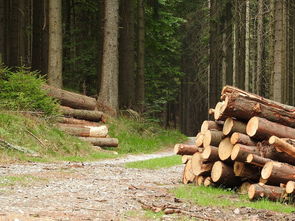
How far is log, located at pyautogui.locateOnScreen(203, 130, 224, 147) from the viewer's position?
9688mm

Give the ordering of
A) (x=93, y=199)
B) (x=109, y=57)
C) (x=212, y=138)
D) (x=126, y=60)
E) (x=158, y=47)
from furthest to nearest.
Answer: (x=158, y=47) → (x=126, y=60) → (x=109, y=57) → (x=212, y=138) → (x=93, y=199)

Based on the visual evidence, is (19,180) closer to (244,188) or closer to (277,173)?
(244,188)

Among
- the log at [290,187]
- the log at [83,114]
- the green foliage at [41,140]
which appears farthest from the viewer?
the log at [83,114]

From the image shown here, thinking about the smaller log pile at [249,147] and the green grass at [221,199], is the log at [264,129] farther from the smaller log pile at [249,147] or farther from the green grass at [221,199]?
the green grass at [221,199]

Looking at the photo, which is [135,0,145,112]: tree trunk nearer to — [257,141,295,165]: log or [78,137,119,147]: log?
[78,137,119,147]: log

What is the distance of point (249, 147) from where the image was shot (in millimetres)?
8930

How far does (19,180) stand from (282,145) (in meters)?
4.75

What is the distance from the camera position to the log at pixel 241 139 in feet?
29.5

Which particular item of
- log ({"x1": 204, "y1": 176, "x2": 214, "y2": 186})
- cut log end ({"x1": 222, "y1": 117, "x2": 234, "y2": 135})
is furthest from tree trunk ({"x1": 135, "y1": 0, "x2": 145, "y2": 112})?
cut log end ({"x1": 222, "y1": 117, "x2": 234, "y2": 135})

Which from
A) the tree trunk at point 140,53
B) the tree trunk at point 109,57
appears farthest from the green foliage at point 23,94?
the tree trunk at point 140,53

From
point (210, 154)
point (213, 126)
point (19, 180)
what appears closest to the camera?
point (19, 180)

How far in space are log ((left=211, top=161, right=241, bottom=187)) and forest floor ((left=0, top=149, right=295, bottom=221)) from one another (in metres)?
0.91

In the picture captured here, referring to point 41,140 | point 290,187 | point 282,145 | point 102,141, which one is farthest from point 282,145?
point 102,141

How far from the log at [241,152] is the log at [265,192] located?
765 millimetres
